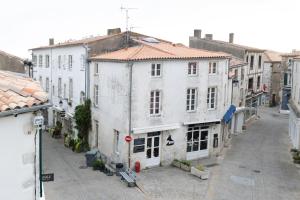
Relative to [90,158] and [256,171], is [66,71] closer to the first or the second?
[90,158]

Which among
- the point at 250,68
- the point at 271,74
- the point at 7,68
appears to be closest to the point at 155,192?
the point at 7,68

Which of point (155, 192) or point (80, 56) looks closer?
point (155, 192)

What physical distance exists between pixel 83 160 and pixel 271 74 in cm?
4423

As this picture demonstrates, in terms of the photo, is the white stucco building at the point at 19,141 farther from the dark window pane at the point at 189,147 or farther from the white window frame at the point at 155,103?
the dark window pane at the point at 189,147

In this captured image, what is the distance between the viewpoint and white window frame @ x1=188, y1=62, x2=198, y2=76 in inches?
1025

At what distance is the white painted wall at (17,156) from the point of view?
835cm

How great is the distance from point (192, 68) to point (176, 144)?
539cm

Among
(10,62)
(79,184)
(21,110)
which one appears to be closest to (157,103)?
(79,184)

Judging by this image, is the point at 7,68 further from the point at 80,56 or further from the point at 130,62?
the point at 130,62

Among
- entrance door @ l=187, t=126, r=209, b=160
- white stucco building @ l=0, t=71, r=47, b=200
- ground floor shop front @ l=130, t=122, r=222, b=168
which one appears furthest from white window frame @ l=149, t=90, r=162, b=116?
white stucco building @ l=0, t=71, r=47, b=200

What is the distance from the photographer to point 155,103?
2473 centimetres

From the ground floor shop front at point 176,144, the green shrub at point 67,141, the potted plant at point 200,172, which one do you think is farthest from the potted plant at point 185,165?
the green shrub at point 67,141

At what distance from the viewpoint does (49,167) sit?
25.1 m

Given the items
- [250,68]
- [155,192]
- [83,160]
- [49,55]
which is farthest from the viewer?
[250,68]
